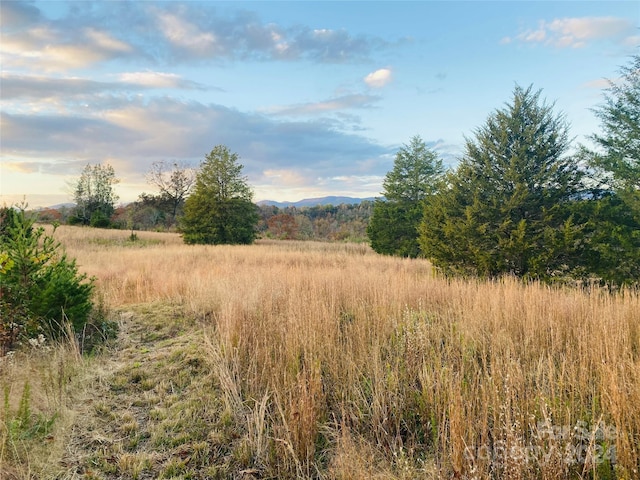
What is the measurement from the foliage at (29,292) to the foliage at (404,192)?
16871 millimetres

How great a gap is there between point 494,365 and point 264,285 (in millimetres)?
4751

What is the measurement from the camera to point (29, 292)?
4746 mm

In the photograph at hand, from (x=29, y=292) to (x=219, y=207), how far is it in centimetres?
2279

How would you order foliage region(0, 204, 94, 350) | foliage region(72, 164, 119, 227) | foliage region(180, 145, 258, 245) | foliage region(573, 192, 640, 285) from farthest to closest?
foliage region(72, 164, 119, 227) → foliage region(180, 145, 258, 245) → foliage region(573, 192, 640, 285) → foliage region(0, 204, 94, 350)

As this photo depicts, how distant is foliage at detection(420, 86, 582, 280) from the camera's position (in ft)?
27.9

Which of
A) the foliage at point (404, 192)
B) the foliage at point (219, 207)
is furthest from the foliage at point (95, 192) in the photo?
the foliage at point (404, 192)

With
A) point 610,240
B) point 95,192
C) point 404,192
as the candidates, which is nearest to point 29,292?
point 610,240

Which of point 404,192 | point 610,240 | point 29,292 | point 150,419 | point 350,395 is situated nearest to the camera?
point 350,395

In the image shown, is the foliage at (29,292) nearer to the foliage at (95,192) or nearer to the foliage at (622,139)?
the foliage at (622,139)

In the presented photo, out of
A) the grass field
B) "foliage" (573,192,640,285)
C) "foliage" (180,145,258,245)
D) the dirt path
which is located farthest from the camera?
"foliage" (180,145,258,245)

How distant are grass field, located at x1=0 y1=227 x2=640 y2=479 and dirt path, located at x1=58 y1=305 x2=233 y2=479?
0.02 metres

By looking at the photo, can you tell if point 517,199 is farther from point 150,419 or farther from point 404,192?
point 404,192

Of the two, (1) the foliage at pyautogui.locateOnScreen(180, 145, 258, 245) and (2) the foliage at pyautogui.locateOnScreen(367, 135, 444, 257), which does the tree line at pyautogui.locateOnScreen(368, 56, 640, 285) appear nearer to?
(2) the foliage at pyautogui.locateOnScreen(367, 135, 444, 257)

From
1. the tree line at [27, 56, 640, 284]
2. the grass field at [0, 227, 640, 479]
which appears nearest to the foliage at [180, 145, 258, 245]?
the tree line at [27, 56, 640, 284]
